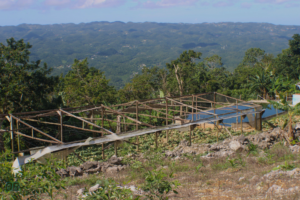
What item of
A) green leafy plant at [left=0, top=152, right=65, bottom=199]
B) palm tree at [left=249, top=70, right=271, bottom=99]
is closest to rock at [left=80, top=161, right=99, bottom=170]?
green leafy plant at [left=0, top=152, right=65, bottom=199]

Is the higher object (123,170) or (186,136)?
(123,170)

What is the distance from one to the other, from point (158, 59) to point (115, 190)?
624ft

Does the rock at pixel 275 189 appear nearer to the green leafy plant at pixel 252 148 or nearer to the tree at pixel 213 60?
the green leafy plant at pixel 252 148

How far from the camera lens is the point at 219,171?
696 centimetres

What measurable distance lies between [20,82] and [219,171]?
39.2 ft

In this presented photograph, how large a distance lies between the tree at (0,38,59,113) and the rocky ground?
25.1 feet

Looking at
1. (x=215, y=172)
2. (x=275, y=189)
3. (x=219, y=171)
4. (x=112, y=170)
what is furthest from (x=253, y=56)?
(x=275, y=189)

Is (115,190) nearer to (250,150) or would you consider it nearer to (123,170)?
(123,170)

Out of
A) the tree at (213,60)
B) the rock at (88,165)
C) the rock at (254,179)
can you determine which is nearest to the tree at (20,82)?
the rock at (88,165)

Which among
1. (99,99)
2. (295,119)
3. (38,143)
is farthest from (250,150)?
(99,99)

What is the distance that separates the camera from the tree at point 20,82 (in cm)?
1375

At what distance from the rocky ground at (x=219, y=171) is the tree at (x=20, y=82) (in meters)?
7.65

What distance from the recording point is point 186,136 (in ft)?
48.2

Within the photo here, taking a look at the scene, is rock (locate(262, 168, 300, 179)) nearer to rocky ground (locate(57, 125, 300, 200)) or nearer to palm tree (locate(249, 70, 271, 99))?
rocky ground (locate(57, 125, 300, 200))
